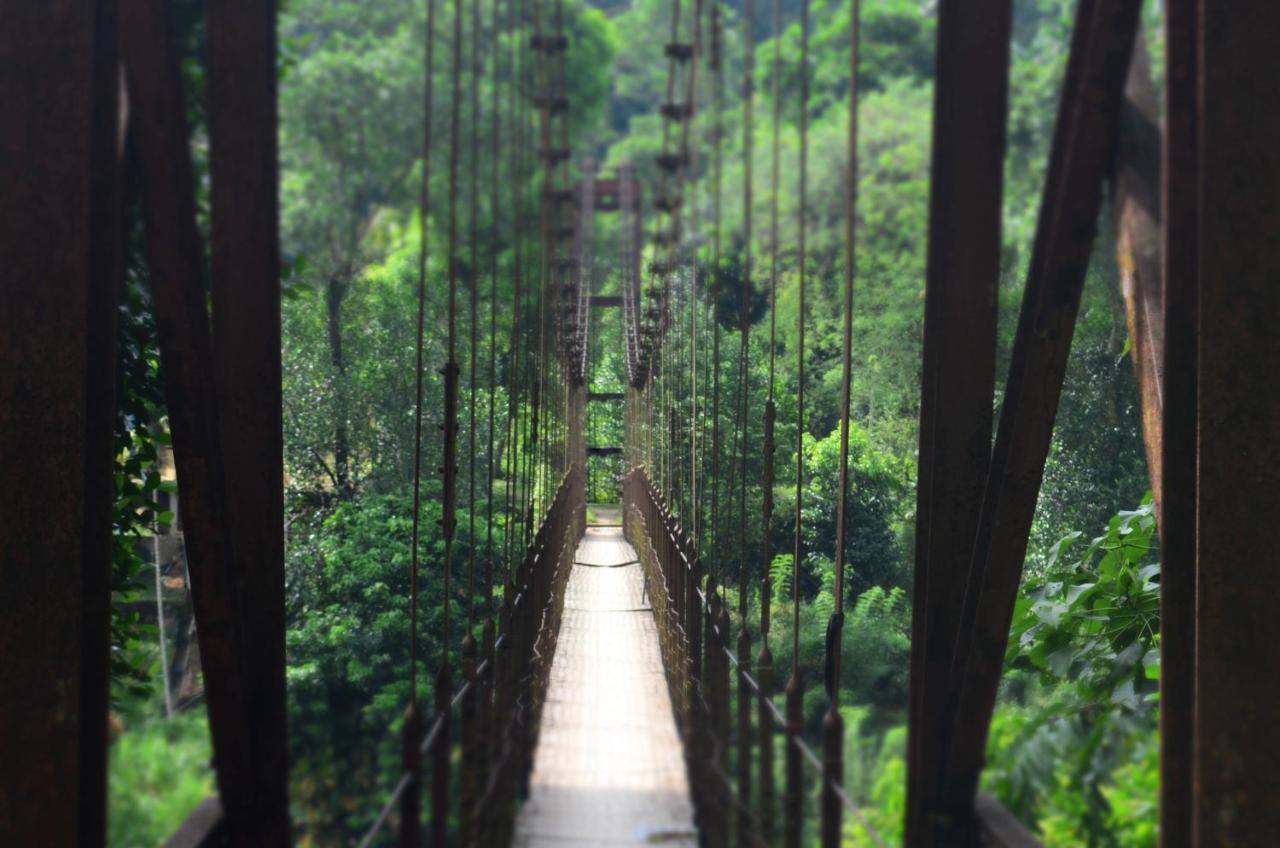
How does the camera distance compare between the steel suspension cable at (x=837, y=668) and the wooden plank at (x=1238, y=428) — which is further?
the steel suspension cable at (x=837, y=668)

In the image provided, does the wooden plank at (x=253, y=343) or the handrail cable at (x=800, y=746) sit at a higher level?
the wooden plank at (x=253, y=343)

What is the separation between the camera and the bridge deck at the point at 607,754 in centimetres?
350

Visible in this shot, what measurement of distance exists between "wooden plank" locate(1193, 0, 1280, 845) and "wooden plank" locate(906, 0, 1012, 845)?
0.48m

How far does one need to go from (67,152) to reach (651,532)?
37.2ft

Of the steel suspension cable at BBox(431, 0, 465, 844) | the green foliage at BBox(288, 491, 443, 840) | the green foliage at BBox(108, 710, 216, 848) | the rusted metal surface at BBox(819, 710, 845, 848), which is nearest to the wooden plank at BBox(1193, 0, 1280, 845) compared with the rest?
the rusted metal surface at BBox(819, 710, 845, 848)

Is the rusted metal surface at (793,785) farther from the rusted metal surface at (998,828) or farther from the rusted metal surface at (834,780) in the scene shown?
the rusted metal surface at (998,828)

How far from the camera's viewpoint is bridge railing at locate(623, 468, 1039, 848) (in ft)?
5.86

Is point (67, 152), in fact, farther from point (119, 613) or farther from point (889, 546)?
point (889, 546)

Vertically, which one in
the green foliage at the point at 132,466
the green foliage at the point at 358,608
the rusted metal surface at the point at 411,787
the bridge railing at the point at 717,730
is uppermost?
the green foliage at the point at 132,466

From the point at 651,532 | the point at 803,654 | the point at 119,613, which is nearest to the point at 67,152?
the point at 119,613

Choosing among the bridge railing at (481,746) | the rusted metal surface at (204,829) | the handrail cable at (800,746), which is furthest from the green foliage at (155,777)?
the handrail cable at (800,746)

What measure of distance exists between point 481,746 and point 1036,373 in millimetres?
1961

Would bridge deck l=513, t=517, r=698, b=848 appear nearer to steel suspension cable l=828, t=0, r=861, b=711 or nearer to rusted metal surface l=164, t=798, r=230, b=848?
A: steel suspension cable l=828, t=0, r=861, b=711

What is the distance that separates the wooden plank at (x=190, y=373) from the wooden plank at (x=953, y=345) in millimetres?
871
